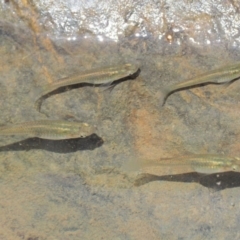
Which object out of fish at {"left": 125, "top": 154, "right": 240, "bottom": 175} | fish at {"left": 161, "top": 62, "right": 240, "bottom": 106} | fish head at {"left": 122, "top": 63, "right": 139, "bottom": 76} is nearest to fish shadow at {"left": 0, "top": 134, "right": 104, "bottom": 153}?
fish at {"left": 125, "top": 154, "right": 240, "bottom": 175}

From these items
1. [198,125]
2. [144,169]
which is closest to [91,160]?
[144,169]

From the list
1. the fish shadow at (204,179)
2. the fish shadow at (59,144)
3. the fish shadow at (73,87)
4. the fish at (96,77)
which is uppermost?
the fish at (96,77)

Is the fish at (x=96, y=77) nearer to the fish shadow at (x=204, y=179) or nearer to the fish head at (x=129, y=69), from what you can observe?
the fish head at (x=129, y=69)

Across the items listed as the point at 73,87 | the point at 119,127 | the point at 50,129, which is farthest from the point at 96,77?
the point at 50,129

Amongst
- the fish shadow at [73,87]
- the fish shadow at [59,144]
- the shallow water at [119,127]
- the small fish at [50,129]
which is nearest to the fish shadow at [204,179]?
the shallow water at [119,127]

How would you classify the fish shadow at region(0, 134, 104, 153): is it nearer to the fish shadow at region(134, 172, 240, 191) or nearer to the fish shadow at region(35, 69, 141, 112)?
the fish shadow at region(35, 69, 141, 112)

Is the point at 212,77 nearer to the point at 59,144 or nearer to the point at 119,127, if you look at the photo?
the point at 119,127
